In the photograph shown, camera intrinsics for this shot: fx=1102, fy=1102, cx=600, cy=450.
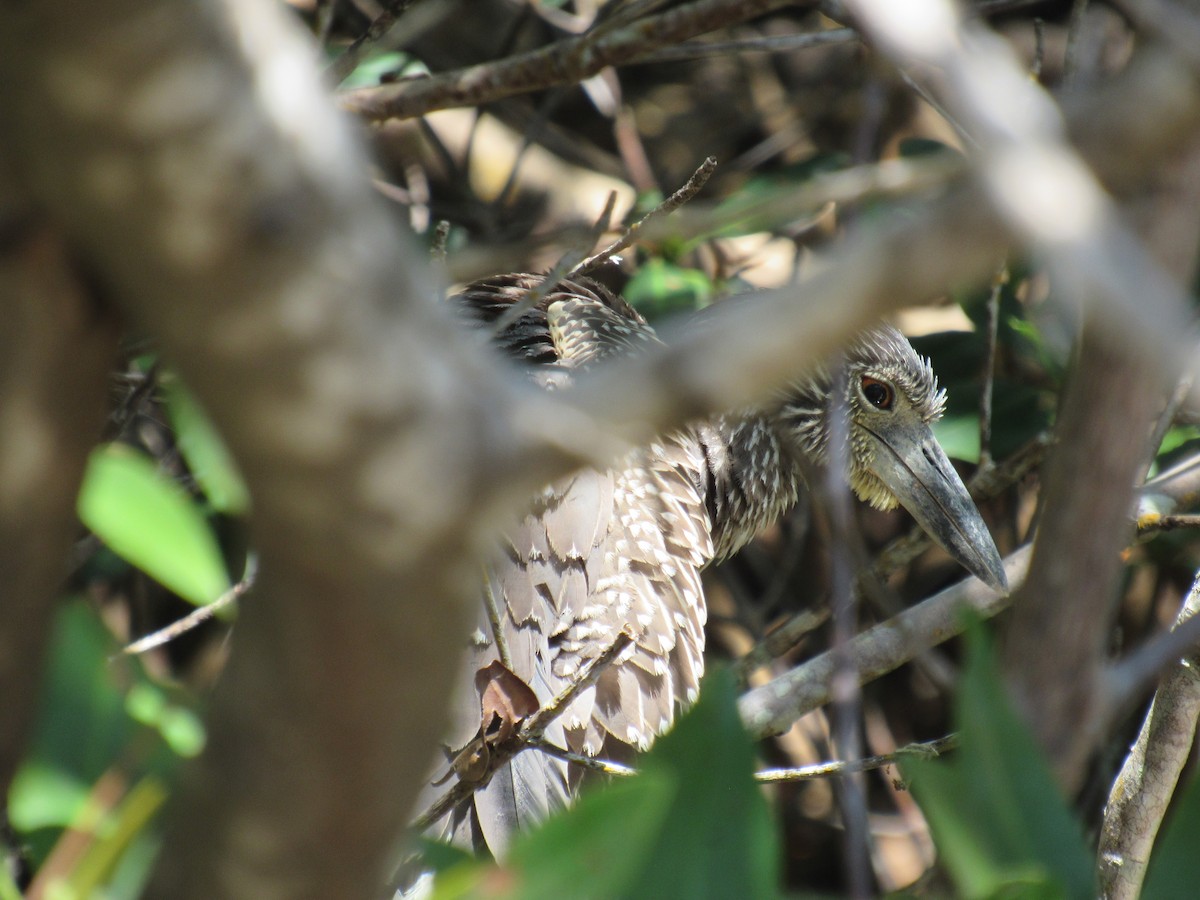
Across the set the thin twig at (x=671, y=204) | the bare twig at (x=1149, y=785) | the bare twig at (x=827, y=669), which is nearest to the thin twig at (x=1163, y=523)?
the bare twig at (x=827, y=669)

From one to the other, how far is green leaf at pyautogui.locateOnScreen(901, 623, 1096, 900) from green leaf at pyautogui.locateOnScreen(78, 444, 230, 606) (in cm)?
54

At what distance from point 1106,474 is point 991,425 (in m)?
1.64

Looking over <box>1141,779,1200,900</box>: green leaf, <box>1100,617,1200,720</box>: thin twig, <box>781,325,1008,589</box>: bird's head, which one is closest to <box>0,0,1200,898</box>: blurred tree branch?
<box>1100,617,1200,720</box>: thin twig

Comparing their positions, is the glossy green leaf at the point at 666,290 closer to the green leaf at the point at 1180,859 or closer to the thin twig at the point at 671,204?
the thin twig at the point at 671,204

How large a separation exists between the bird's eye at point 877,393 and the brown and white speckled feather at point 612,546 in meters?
0.03

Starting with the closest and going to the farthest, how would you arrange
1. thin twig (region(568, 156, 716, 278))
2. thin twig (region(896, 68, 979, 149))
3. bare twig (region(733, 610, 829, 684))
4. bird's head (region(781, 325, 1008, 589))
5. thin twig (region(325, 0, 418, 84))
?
1. thin twig (region(568, 156, 716, 278))
2. thin twig (region(896, 68, 979, 149))
3. thin twig (region(325, 0, 418, 84))
4. bare twig (region(733, 610, 829, 684))
5. bird's head (region(781, 325, 1008, 589))

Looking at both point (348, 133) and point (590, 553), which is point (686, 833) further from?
point (590, 553)

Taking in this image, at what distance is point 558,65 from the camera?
1.67 metres

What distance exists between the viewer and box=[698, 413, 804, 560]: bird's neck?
2.30 m

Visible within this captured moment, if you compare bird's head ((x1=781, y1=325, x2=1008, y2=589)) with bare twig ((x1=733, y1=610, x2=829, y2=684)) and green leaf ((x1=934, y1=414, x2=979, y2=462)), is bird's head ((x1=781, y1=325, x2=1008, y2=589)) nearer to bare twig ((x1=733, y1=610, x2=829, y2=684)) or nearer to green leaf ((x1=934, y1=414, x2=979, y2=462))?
green leaf ((x1=934, y1=414, x2=979, y2=462))

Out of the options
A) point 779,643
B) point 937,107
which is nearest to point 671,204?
point 937,107

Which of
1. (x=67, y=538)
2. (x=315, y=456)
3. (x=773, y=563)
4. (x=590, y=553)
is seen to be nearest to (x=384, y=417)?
(x=315, y=456)

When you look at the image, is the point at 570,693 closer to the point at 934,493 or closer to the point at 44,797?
the point at 44,797

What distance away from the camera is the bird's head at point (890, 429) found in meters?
2.15
